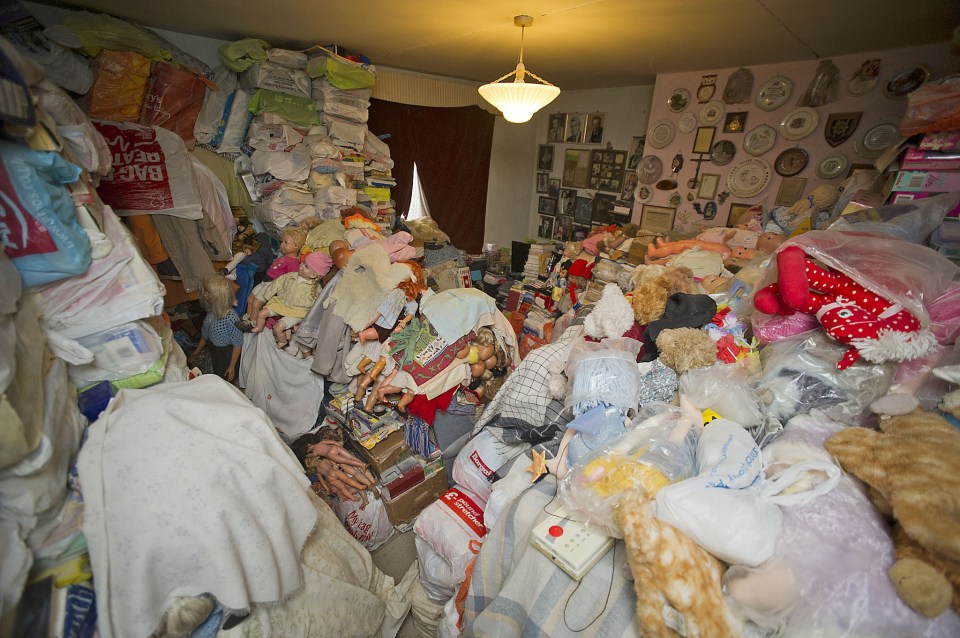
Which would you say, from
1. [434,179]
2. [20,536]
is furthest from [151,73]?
[20,536]

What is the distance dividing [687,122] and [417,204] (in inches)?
123

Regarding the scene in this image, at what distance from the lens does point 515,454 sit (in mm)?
1599

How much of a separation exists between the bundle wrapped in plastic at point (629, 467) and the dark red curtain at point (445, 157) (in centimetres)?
418

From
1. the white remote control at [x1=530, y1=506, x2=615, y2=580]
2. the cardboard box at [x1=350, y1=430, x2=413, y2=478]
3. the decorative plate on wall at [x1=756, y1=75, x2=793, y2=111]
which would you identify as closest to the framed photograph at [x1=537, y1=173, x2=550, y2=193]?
the decorative plate on wall at [x1=756, y1=75, x2=793, y2=111]

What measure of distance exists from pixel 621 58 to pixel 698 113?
99cm

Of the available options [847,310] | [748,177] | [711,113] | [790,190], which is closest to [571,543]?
[847,310]

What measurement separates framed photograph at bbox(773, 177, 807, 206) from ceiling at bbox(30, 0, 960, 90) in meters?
0.89

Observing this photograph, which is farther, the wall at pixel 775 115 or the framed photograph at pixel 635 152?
the framed photograph at pixel 635 152

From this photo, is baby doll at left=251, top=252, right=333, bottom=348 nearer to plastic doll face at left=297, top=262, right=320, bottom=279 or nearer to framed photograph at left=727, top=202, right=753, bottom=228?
plastic doll face at left=297, top=262, right=320, bottom=279

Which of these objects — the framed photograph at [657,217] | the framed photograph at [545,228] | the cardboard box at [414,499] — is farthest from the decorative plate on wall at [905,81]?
the cardboard box at [414,499]

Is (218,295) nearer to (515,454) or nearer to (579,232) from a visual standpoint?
(515,454)

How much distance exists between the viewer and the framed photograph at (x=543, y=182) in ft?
18.6

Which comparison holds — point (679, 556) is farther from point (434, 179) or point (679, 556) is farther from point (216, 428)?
point (434, 179)

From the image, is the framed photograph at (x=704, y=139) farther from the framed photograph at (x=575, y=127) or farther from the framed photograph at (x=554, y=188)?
the framed photograph at (x=554, y=188)
